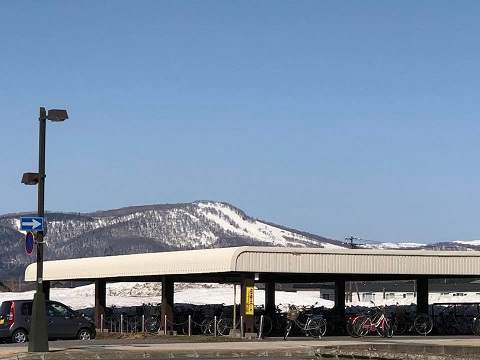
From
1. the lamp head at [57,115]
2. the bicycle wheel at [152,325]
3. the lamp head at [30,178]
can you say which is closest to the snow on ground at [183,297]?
the bicycle wheel at [152,325]

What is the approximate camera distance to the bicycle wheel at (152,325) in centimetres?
5097

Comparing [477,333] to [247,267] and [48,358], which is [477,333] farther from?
[48,358]

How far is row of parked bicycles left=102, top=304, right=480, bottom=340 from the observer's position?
145ft

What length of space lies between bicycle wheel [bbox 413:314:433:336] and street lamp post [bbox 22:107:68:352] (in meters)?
20.2

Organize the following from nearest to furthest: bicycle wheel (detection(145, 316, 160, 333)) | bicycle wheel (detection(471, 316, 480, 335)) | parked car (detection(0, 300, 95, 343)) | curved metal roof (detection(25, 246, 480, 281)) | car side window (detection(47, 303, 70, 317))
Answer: parked car (detection(0, 300, 95, 343)), car side window (detection(47, 303, 70, 317)), curved metal roof (detection(25, 246, 480, 281)), bicycle wheel (detection(471, 316, 480, 335)), bicycle wheel (detection(145, 316, 160, 333))

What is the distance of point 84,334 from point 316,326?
357 inches

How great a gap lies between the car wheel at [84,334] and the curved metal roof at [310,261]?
4995 mm

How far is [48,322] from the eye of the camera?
128ft

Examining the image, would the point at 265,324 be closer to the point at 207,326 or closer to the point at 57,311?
the point at 207,326

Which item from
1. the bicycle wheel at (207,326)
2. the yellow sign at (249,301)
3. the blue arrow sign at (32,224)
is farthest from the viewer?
the bicycle wheel at (207,326)

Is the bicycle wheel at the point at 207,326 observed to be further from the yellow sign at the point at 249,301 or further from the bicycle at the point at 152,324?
the yellow sign at the point at 249,301

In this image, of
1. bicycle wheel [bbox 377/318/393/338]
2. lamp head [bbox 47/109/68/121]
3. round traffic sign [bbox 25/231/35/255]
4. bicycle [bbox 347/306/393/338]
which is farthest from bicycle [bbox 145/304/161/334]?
lamp head [bbox 47/109/68/121]

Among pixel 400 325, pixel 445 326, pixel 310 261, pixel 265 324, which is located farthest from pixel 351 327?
pixel 445 326

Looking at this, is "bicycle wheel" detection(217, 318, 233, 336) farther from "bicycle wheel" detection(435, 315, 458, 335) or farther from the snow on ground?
the snow on ground
